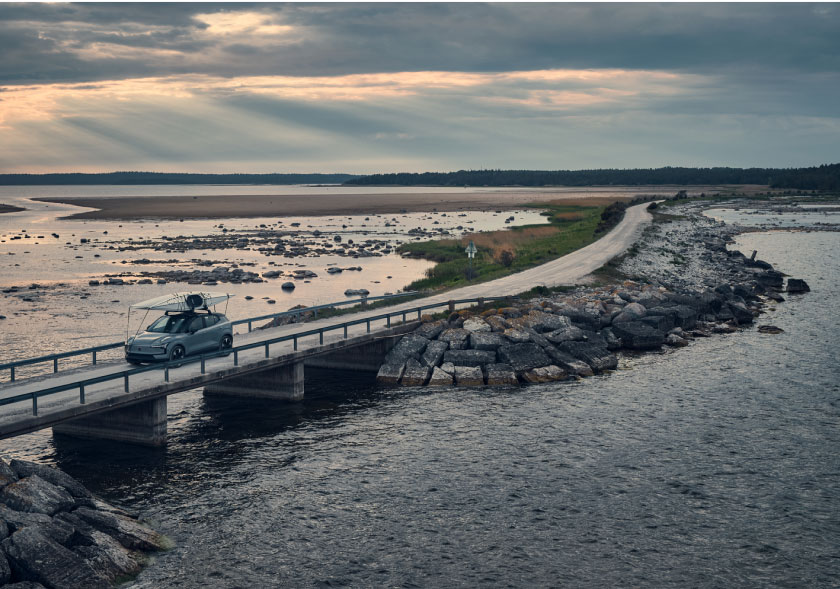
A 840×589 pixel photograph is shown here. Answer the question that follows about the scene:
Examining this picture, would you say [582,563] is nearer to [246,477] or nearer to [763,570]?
[763,570]

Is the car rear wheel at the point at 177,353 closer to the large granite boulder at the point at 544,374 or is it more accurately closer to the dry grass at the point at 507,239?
the large granite boulder at the point at 544,374

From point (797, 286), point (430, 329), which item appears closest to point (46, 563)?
point (430, 329)

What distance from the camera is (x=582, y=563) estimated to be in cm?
2044

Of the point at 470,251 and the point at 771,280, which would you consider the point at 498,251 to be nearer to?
the point at 470,251

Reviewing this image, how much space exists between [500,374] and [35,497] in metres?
23.2

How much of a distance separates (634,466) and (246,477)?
517 inches

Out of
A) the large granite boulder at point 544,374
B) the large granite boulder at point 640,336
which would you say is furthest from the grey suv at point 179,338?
the large granite boulder at point 640,336

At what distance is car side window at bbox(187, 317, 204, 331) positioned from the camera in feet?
107

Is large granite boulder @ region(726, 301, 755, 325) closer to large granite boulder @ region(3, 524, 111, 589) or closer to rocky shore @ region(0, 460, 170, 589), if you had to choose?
rocky shore @ region(0, 460, 170, 589)

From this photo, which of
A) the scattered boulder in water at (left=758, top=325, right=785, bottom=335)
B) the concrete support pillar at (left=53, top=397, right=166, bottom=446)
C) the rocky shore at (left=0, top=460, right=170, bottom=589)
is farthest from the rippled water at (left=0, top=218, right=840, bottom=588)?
the scattered boulder in water at (left=758, top=325, right=785, bottom=335)

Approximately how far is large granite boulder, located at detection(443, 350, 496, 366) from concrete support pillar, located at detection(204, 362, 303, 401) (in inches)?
303

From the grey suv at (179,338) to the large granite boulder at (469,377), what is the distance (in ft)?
36.4

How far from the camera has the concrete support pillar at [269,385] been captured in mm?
36125

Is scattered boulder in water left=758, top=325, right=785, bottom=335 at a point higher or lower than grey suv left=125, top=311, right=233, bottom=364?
lower
